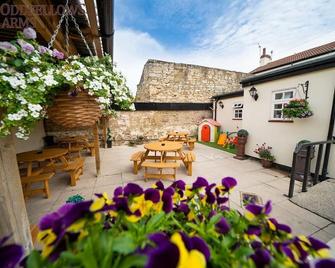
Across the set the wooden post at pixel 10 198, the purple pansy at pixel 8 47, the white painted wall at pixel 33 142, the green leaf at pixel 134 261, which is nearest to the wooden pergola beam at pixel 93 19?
the purple pansy at pixel 8 47

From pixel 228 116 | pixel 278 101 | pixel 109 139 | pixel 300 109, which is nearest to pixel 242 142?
pixel 278 101

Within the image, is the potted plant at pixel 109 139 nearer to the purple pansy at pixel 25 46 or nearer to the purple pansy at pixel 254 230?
the purple pansy at pixel 25 46

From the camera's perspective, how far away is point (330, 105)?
2982 mm

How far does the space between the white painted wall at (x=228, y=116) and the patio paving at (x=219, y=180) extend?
2760 millimetres

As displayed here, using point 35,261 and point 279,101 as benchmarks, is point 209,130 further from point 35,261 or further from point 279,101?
point 35,261

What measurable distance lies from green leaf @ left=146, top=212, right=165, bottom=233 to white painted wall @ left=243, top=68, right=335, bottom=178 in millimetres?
4168

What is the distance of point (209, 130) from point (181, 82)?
10.6ft

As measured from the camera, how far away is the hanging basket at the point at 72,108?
125cm

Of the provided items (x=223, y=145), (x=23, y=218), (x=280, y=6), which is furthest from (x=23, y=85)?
(x=223, y=145)

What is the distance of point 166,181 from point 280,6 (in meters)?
4.84

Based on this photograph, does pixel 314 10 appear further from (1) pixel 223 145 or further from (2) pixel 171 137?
(2) pixel 171 137

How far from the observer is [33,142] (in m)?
4.62

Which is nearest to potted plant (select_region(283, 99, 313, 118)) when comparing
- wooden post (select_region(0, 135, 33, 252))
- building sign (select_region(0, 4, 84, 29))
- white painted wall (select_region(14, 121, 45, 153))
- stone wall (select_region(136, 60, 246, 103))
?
building sign (select_region(0, 4, 84, 29))

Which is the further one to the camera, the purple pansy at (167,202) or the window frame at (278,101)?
the window frame at (278,101)
